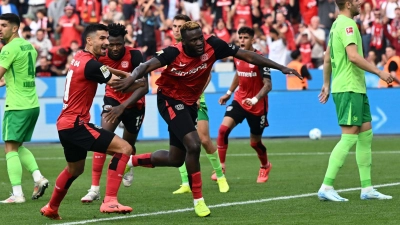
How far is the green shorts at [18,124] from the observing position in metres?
11.5

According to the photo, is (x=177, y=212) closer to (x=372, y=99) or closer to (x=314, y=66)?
(x=372, y=99)

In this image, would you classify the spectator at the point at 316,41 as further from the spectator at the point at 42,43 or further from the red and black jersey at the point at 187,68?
the red and black jersey at the point at 187,68

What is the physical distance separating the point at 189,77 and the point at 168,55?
455 millimetres

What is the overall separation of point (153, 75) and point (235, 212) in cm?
1359

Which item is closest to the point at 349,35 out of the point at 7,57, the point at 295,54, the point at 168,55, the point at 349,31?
the point at 349,31

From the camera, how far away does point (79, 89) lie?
9414 millimetres

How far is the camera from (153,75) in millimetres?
23234

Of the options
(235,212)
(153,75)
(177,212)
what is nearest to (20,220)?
(177,212)

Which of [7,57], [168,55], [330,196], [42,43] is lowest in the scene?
[42,43]

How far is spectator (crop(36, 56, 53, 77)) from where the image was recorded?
2561cm

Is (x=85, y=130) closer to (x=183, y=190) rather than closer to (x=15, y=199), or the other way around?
(x=15, y=199)

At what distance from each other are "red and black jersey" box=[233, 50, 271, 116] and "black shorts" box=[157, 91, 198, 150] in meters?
3.72

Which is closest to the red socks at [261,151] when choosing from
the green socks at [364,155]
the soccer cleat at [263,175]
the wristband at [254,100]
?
the soccer cleat at [263,175]

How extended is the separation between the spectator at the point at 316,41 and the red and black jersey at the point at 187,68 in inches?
609
